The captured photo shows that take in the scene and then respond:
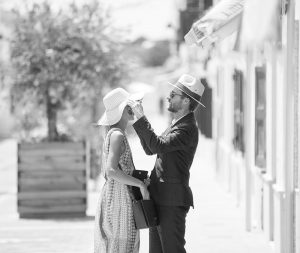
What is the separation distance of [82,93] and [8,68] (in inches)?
42.6

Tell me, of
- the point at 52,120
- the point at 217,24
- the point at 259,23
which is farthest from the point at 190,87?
the point at 52,120

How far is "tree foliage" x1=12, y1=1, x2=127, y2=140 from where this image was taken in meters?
11.8

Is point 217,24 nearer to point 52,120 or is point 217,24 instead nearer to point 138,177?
point 138,177

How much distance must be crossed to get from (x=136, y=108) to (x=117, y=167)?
445 mm

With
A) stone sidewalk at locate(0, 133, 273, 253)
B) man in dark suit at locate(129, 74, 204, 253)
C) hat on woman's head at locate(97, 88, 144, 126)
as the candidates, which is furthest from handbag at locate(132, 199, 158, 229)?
stone sidewalk at locate(0, 133, 273, 253)

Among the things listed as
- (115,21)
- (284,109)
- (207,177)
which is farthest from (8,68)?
(207,177)

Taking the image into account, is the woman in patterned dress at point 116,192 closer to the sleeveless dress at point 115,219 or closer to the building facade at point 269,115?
the sleeveless dress at point 115,219

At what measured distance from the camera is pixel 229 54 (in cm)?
1504

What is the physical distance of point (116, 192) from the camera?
237 inches

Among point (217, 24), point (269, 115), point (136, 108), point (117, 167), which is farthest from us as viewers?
point (269, 115)

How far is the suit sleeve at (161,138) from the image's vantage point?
18.8 ft

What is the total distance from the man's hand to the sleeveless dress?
269 millimetres

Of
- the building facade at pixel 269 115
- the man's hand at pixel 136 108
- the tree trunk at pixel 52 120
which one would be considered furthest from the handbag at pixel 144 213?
the tree trunk at pixel 52 120

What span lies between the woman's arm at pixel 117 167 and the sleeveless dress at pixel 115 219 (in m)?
0.06
